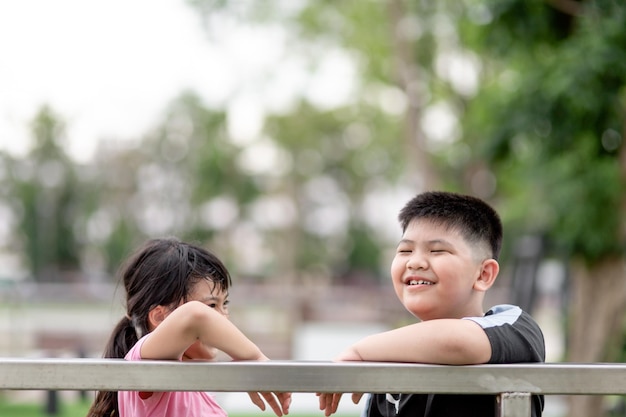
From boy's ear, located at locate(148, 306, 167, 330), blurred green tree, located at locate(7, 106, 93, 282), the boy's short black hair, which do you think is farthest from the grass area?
blurred green tree, located at locate(7, 106, 93, 282)

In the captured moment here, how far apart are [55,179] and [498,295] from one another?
20.9m

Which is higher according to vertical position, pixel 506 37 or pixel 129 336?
pixel 506 37

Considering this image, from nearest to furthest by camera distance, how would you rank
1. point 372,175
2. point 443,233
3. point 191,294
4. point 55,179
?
point 443,233 < point 191,294 < point 55,179 < point 372,175

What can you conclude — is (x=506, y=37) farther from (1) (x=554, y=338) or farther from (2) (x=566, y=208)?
(1) (x=554, y=338)

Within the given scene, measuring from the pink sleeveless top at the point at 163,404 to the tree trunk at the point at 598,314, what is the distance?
6.93m

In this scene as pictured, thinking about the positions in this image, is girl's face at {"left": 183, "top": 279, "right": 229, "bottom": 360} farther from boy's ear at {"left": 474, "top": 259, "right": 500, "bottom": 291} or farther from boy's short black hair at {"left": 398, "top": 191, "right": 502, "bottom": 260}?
boy's ear at {"left": 474, "top": 259, "right": 500, "bottom": 291}

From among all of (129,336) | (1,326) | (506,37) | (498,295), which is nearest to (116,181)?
(1,326)

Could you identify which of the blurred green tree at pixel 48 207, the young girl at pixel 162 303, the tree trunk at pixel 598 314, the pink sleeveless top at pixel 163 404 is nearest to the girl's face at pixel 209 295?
the young girl at pixel 162 303

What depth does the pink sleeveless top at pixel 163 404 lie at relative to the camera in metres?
1.76

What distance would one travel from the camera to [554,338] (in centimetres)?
1931

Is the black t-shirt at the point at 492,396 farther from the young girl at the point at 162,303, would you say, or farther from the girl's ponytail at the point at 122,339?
the girl's ponytail at the point at 122,339

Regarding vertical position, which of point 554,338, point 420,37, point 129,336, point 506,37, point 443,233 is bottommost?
point 554,338

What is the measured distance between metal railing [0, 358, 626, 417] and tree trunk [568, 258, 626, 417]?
7156 mm

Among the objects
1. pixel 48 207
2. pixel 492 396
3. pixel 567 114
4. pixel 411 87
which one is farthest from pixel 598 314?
pixel 48 207
